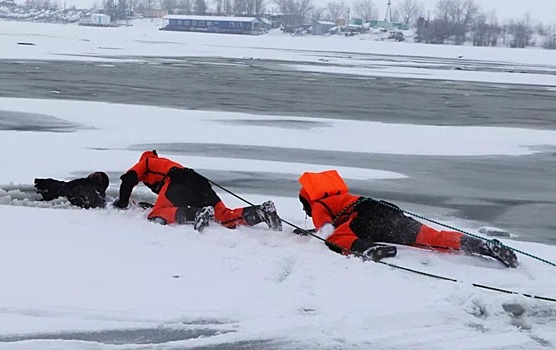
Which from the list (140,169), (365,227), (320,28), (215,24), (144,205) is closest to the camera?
(365,227)

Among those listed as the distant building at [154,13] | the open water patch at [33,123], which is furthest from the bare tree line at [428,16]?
the open water patch at [33,123]

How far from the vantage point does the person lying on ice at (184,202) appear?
726 cm

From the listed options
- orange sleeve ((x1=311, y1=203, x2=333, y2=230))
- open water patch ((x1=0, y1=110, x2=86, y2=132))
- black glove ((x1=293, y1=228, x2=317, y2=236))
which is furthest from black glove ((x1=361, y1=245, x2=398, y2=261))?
open water patch ((x1=0, y1=110, x2=86, y2=132))

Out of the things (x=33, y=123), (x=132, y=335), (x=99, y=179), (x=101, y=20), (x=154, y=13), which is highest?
(x=99, y=179)

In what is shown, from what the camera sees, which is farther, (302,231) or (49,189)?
(49,189)

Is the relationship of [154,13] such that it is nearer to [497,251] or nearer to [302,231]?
[302,231]

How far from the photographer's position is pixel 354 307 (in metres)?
5.45

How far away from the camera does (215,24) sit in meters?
128

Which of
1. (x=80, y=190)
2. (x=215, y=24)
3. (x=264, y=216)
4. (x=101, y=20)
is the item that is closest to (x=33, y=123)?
(x=80, y=190)

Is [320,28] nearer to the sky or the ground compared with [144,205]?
nearer to the ground

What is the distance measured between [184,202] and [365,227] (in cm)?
169

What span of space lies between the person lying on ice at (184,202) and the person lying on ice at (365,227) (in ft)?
1.52

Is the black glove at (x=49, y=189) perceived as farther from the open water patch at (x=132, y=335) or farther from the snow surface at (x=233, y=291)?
the open water patch at (x=132, y=335)

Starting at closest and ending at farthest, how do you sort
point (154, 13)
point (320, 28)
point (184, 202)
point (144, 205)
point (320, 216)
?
point (320, 216)
point (184, 202)
point (144, 205)
point (320, 28)
point (154, 13)
